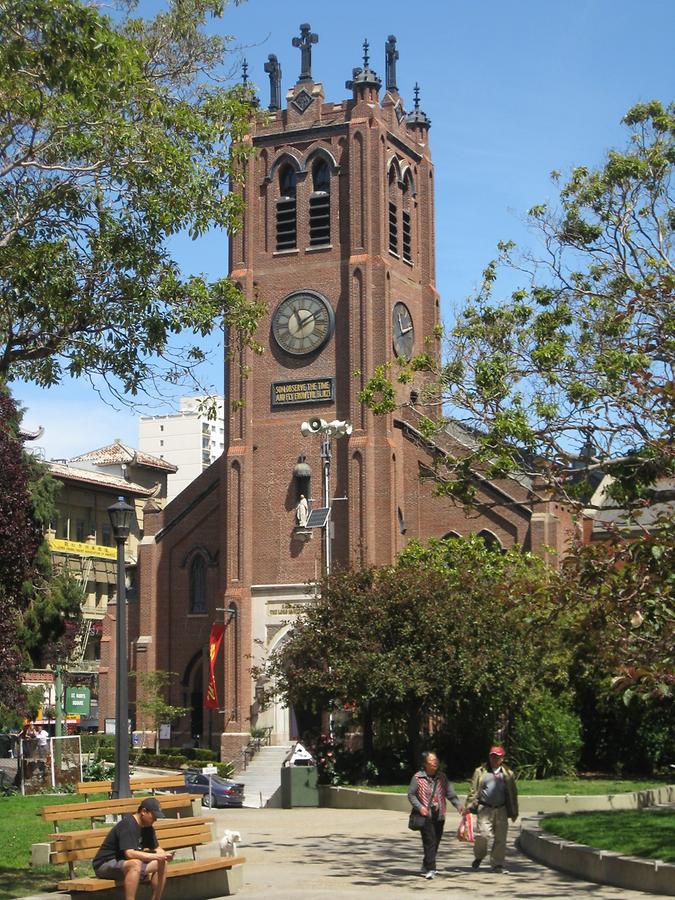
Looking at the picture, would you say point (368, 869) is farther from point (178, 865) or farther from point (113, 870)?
point (113, 870)

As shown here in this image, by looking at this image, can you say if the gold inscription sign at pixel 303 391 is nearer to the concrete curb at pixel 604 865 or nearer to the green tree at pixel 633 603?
the concrete curb at pixel 604 865

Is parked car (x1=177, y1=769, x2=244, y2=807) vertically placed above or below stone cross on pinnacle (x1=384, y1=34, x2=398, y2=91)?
below

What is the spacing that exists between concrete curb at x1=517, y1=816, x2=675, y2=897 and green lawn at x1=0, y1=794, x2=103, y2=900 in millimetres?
5428

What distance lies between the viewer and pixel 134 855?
1303cm

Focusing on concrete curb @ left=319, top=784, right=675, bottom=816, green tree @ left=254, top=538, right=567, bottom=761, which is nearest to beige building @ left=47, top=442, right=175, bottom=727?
green tree @ left=254, top=538, right=567, bottom=761

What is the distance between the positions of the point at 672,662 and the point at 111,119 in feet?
27.6

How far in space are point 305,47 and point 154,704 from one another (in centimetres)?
2555

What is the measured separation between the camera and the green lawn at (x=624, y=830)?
15.7 meters

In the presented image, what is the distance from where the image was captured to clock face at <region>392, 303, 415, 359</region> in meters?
52.0

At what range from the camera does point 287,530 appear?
50438 millimetres

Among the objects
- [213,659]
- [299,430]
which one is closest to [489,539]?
[299,430]

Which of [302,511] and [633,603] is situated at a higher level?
[302,511]

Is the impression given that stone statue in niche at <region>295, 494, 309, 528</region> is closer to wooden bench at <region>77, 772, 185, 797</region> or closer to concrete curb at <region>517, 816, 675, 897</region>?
Result: wooden bench at <region>77, 772, 185, 797</region>

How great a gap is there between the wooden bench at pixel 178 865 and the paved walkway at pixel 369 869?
0.92ft
